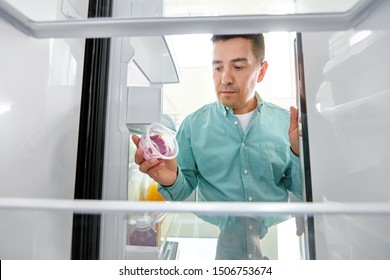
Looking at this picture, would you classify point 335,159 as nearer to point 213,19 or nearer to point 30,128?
point 213,19

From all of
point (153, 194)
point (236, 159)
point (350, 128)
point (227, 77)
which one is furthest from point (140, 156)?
point (350, 128)

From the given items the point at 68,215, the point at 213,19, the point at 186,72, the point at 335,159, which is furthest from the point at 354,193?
the point at 186,72

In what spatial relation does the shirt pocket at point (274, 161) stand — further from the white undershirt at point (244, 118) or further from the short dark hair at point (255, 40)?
the short dark hair at point (255, 40)

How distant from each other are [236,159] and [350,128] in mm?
420

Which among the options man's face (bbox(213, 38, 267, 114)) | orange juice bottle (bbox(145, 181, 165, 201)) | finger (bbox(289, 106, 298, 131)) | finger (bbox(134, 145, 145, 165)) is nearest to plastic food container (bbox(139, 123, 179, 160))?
finger (bbox(134, 145, 145, 165))

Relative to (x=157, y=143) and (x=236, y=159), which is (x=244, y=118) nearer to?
(x=236, y=159)

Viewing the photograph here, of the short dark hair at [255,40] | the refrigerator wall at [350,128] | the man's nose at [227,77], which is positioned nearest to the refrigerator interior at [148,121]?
the refrigerator wall at [350,128]

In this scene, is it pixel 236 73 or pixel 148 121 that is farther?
pixel 236 73

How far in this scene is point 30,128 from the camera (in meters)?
0.54

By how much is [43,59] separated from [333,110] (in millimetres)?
773

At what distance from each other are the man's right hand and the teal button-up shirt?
0.11 feet

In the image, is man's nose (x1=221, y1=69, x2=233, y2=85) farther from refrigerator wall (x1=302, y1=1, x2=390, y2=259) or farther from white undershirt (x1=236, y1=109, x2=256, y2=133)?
refrigerator wall (x1=302, y1=1, x2=390, y2=259)

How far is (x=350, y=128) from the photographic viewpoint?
1.86 ft

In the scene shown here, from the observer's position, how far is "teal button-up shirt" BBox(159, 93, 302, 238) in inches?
33.9
